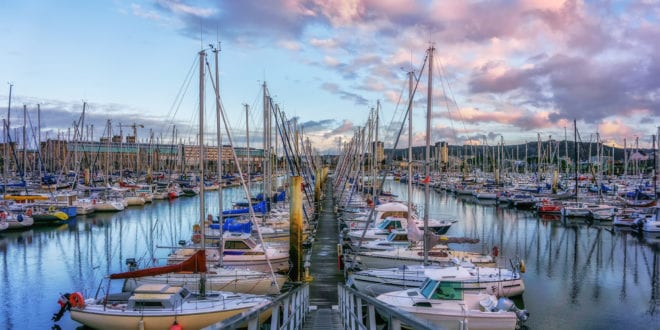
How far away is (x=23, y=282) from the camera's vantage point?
27531 millimetres

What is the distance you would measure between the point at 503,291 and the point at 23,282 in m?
25.3

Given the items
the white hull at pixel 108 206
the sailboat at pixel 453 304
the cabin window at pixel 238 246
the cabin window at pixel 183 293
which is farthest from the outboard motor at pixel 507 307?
the white hull at pixel 108 206

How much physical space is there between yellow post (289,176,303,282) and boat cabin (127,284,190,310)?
5.57 m

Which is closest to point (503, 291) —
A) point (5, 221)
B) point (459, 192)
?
point (5, 221)

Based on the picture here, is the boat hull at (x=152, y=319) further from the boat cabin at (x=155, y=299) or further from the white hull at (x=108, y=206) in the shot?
the white hull at (x=108, y=206)

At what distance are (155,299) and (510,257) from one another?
25.5 metres

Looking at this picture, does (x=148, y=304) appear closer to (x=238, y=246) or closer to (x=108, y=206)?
(x=238, y=246)

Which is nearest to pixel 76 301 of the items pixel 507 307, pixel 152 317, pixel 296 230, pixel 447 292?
pixel 152 317

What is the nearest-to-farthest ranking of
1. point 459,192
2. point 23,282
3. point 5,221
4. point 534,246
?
1. point 23,282
2. point 534,246
3. point 5,221
4. point 459,192

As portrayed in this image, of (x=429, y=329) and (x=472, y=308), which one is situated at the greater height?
(x=429, y=329)

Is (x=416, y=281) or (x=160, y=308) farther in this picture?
(x=416, y=281)

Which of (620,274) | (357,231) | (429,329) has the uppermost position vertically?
(429,329)

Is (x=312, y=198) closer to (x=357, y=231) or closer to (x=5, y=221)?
(x=357, y=231)

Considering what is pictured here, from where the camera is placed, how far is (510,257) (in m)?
34.5
